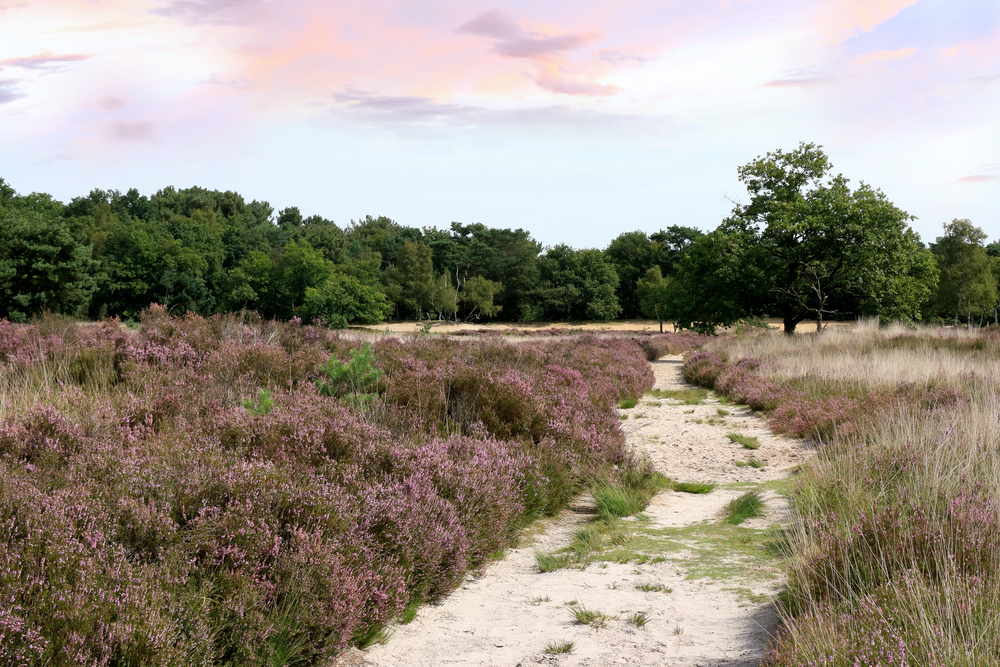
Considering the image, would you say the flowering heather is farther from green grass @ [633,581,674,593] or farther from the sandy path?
green grass @ [633,581,674,593]

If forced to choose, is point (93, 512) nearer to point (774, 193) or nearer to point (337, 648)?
point (337, 648)

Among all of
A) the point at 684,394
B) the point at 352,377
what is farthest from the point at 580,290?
the point at 352,377

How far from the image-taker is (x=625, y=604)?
4711 millimetres

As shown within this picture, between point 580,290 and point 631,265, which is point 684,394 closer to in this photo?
point 580,290

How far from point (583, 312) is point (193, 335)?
257 ft

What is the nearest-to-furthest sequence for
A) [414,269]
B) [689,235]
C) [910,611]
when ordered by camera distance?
[910,611]
[414,269]
[689,235]

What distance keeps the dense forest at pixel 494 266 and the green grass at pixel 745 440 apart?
11.7 meters

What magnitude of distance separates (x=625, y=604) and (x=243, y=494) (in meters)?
2.75

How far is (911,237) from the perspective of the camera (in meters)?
27.1

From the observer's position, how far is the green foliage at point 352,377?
837 centimetres

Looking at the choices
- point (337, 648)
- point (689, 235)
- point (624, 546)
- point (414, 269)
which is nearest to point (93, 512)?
point (337, 648)

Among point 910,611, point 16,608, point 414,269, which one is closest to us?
point 16,608

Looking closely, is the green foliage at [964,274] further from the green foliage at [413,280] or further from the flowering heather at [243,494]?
the flowering heather at [243,494]

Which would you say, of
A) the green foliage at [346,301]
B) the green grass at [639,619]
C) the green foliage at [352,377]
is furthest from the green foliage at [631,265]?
the green grass at [639,619]
